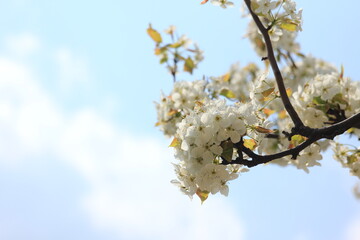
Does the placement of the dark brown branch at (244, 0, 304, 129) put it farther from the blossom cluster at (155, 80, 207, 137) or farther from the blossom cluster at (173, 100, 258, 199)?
the blossom cluster at (155, 80, 207, 137)

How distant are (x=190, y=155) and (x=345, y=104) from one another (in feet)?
5.68

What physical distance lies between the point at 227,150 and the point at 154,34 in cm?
270

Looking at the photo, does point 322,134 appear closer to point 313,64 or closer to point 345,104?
point 345,104

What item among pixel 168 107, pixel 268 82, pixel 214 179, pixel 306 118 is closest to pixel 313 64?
pixel 168 107

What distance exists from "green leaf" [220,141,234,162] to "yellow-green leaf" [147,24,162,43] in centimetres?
261

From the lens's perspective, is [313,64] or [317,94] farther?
[313,64]

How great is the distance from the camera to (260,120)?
8.58 feet

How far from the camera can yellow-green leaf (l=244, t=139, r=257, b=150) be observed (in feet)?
8.45

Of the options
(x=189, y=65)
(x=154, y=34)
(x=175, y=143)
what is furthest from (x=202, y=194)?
(x=189, y=65)

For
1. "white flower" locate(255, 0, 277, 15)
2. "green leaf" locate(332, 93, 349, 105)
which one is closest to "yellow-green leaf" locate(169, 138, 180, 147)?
"white flower" locate(255, 0, 277, 15)

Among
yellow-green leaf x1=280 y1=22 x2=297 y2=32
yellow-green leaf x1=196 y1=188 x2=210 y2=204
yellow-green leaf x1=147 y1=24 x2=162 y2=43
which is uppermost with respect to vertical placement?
yellow-green leaf x1=147 y1=24 x2=162 y2=43

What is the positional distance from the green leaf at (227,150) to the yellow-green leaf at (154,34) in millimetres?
2614

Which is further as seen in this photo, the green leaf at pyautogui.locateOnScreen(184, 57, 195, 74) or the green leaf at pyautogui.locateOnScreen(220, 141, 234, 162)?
the green leaf at pyautogui.locateOnScreen(184, 57, 195, 74)

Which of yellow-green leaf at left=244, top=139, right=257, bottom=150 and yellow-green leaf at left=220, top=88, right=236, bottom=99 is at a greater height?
yellow-green leaf at left=220, top=88, right=236, bottom=99
